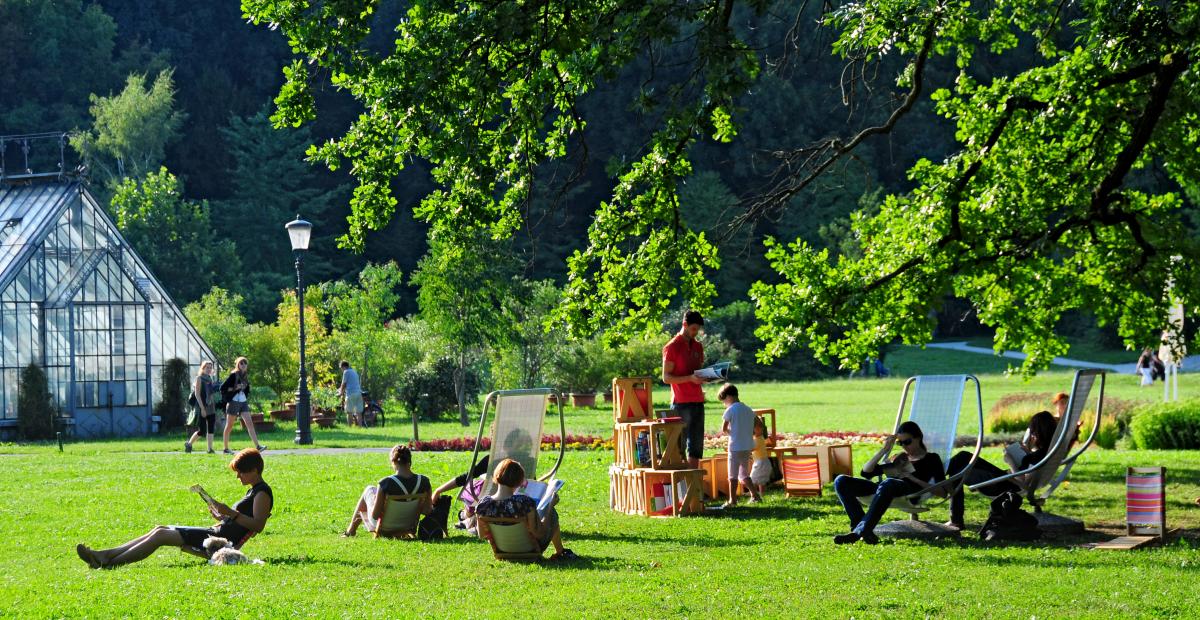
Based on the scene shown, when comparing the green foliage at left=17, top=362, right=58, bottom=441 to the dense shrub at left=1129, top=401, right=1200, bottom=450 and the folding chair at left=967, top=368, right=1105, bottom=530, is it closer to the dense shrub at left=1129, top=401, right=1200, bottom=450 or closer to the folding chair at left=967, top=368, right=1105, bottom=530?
the dense shrub at left=1129, top=401, right=1200, bottom=450

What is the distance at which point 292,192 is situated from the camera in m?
72.4

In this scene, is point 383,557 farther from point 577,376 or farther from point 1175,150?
point 577,376

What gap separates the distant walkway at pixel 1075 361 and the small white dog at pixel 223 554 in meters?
37.0

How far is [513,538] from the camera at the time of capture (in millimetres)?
10422

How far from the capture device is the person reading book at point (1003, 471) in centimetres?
1180

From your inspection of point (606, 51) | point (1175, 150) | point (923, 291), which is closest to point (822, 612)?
point (606, 51)

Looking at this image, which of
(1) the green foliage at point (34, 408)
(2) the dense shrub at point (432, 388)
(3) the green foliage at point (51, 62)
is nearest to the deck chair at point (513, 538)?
(1) the green foliage at point (34, 408)

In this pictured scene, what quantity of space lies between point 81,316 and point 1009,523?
25.4 m

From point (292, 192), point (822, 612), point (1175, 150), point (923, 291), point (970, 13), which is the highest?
point (292, 192)

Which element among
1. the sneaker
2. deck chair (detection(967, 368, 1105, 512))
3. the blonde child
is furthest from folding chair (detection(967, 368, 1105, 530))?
the blonde child

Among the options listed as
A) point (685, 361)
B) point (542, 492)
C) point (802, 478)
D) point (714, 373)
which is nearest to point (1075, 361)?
point (802, 478)

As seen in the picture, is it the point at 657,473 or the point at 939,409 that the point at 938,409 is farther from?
the point at 657,473

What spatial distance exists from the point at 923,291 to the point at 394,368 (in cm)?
2708

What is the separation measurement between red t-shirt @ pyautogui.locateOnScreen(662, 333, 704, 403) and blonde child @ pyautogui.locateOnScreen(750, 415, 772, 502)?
26.1 inches
